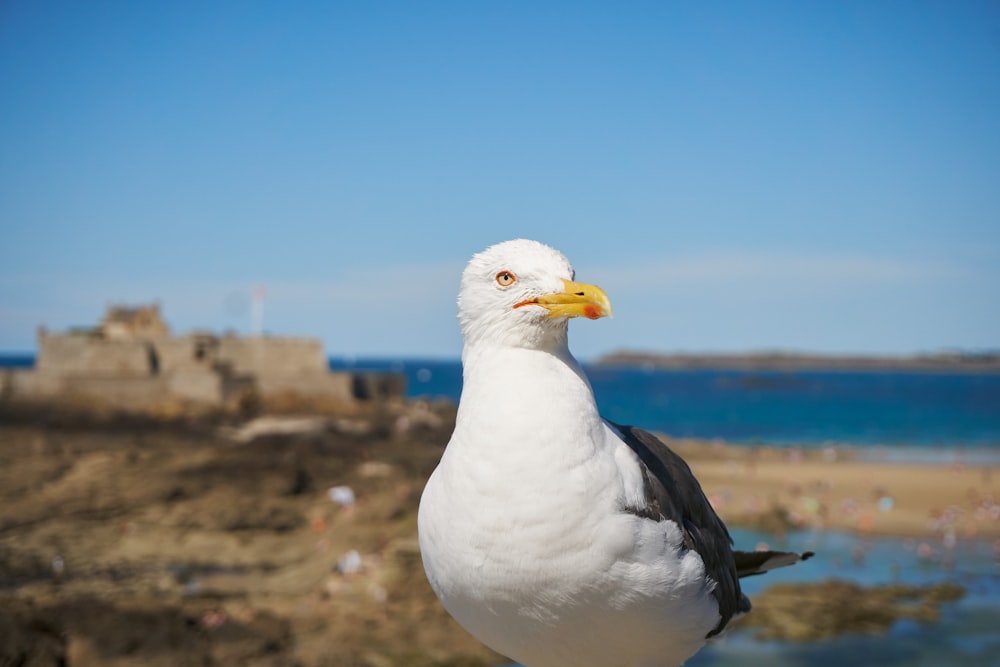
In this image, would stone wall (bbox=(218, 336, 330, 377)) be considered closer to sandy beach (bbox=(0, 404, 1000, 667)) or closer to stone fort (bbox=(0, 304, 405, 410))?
stone fort (bbox=(0, 304, 405, 410))

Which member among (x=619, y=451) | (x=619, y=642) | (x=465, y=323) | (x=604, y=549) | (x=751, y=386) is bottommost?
(x=751, y=386)

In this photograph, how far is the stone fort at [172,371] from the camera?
98.9ft

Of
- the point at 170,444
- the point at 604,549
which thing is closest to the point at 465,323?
the point at 604,549

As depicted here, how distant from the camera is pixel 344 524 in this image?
18.2m

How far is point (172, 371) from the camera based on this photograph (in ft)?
101

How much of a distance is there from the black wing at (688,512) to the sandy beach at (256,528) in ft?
29.1

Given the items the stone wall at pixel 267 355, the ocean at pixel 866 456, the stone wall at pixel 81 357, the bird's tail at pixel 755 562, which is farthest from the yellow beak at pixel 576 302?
the stone wall at pixel 267 355

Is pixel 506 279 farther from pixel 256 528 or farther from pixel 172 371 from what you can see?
pixel 172 371

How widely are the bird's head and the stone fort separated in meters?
28.4

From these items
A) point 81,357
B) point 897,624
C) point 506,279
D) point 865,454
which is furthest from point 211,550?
point 865,454

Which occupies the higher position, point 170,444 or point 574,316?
point 574,316

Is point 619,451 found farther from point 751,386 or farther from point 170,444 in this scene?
point 751,386

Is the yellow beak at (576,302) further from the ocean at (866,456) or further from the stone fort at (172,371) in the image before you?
the stone fort at (172,371)

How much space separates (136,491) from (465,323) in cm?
1867
